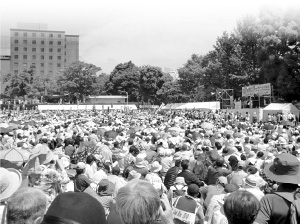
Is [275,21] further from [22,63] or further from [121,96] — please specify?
[22,63]

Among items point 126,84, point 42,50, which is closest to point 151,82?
point 126,84

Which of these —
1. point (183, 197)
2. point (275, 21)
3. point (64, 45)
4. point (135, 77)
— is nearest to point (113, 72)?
point (135, 77)

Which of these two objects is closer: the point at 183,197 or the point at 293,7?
the point at 183,197

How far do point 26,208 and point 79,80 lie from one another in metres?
89.2

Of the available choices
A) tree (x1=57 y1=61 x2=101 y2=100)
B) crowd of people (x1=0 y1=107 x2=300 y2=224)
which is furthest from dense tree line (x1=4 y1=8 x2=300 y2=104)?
crowd of people (x1=0 y1=107 x2=300 y2=224)

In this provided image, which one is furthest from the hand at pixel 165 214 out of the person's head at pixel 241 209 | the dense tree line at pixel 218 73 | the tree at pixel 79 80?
the tree at pixel 79 80

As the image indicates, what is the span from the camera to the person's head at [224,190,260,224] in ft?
9.33

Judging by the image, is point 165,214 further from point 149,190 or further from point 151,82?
point 151,82

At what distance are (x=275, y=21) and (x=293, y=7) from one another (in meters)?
2.32

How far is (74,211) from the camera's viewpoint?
2137mm

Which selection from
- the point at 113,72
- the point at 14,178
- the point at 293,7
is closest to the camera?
the point at 14,178

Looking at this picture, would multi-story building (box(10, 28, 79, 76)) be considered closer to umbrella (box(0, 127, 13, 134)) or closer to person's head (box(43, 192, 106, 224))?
umbrella (box(0, 127, 13, 134))

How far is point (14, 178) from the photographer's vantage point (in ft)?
13.5

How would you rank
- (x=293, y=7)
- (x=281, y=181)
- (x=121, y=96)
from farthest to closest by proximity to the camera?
1. (x=121, y=96)
2. (x=293, y=7)
3. (x=281, y=181)
